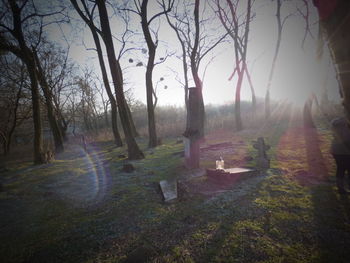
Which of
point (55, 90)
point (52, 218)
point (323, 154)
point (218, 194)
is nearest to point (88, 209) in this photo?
point (52, 218)

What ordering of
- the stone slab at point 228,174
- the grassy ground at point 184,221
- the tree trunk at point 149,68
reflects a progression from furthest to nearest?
the tree trunk at point 149,68
the stone slab at point 228,174
the grassy ground at point 184,221

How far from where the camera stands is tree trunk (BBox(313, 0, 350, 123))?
1.13m

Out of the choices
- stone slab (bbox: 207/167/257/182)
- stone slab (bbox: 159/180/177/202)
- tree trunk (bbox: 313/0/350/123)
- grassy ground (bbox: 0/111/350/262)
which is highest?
tree trunk (bbox: 313/0/350/123)

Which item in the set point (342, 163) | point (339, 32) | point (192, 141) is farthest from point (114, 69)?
point (342, 163)

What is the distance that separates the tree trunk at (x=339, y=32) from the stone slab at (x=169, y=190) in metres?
3.06

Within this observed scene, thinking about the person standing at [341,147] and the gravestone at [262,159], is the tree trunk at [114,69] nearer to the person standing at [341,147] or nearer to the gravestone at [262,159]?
the gravestone at [262,159]

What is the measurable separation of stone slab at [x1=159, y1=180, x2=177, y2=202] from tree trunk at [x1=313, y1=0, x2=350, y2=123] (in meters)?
3.06

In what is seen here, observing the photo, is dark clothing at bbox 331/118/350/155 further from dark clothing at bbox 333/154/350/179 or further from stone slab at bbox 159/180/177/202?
stone slab at bbox 159/180/177/202

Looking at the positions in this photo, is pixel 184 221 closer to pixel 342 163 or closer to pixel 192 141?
pixel 192 141

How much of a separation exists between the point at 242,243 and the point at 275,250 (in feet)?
1.24

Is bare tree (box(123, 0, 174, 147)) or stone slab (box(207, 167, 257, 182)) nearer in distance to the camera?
stone slab (box(207, 167, 257, 182))

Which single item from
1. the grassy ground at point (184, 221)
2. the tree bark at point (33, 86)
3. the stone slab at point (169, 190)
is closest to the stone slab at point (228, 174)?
the grassy ground at point (184, 221)

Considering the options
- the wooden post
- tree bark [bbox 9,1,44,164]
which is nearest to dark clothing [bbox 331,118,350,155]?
the wooden post

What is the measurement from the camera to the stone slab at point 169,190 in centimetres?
352
